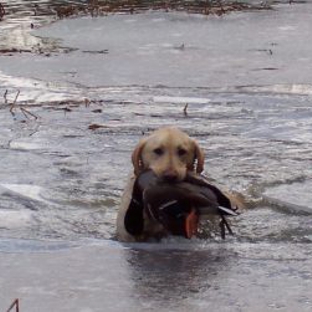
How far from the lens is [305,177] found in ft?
25.1

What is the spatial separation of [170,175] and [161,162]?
25 cm

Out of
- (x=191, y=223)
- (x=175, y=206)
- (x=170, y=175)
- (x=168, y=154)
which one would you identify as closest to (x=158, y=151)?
(x=168, y=154)

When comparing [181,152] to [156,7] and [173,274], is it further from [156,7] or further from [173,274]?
[156,7]

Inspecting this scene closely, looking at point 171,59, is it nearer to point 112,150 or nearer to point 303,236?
point 112,150

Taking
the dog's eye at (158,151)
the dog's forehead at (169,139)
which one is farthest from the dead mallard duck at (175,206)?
the dog's forehead at (169,139)

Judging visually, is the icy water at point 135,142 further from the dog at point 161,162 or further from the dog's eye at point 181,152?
the dog's eye at point 181,152

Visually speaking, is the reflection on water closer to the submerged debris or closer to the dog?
the dog

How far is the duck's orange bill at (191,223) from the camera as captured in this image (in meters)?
5.72

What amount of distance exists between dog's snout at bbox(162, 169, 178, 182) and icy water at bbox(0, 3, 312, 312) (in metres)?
0.38

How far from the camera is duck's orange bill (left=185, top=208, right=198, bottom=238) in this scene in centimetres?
572

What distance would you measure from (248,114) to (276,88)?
1.50 meters

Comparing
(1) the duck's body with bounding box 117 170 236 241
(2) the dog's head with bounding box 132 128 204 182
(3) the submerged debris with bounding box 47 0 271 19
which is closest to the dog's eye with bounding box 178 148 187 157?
(2) the dog's head with bounding box 132 128 204 182

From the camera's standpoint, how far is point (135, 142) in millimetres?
9070

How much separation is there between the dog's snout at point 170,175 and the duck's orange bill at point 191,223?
0.99ft
